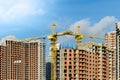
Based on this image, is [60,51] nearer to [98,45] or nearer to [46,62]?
[98,45]

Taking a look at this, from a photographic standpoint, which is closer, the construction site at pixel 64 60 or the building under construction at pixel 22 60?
the construction site at pixel 64 60

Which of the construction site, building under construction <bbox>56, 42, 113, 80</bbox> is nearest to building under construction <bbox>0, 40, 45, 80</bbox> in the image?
the construction site

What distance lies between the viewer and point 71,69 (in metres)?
62.5

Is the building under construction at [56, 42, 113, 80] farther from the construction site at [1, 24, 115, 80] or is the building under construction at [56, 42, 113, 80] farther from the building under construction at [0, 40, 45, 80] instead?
the building under construction at [0, 40, 45, 80]

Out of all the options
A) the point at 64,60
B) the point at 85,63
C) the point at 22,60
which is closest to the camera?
the point at 64,60

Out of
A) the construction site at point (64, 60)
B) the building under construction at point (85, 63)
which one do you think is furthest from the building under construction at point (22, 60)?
the building under construction at point (85, 63)

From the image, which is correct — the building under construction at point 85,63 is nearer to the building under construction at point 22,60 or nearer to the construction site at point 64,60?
the construction site at point 64,60

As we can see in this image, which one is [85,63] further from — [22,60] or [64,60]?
[22,60]

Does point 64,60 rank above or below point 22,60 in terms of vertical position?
below

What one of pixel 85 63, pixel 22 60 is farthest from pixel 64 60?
pixel 22 60

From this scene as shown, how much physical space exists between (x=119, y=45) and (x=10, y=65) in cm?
2758

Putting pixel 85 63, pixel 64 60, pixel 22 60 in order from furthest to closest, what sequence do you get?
pixel 22 60
pixel 85 63
pixel 64 60

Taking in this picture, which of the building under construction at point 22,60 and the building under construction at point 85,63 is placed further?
the building under construction at point 22,60

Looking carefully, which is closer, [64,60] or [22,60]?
[64,60]
